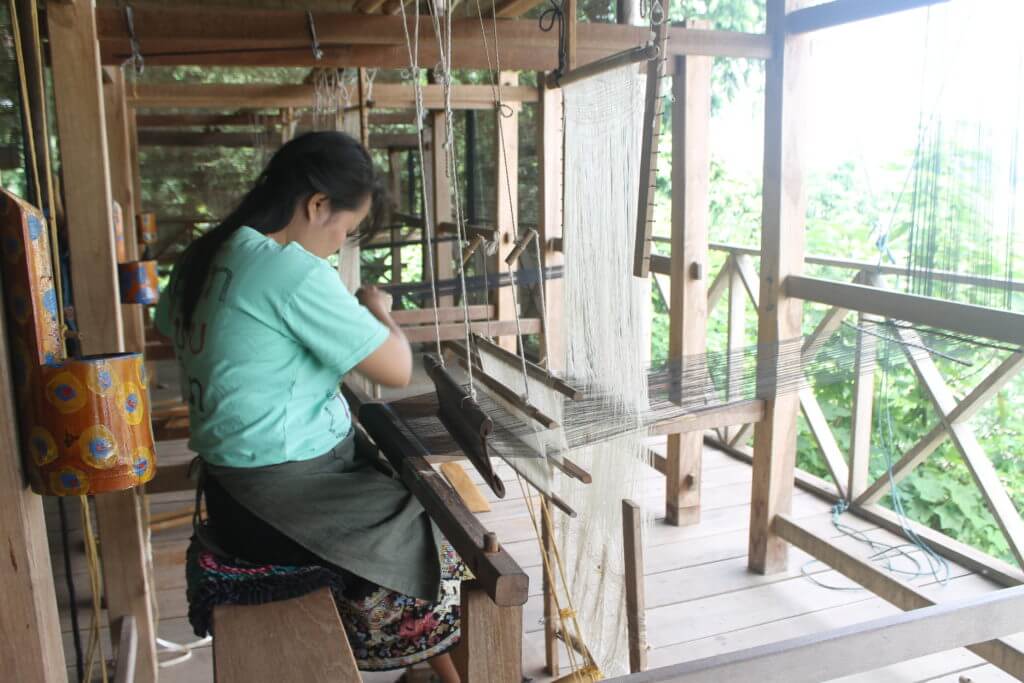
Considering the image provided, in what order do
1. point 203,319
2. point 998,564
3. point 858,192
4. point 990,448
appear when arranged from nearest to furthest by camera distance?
1. point 203,319
2. point 998,564
3. point 990,448
4. point 858,192

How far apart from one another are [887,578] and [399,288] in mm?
2036

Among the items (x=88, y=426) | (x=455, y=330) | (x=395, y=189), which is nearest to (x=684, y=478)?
(x=455, y=330)

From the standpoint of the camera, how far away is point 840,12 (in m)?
2.14

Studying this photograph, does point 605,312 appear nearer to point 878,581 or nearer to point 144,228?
point 878,581

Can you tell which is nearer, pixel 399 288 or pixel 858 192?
pixel 399 288

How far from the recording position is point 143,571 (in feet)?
6.64

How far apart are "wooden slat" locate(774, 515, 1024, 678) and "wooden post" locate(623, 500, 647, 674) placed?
2.87 feet

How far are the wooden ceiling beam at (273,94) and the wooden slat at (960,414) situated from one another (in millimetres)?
2135

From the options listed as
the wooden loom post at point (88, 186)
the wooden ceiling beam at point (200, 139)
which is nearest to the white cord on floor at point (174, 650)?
the wooden loom post at point (88, 186)

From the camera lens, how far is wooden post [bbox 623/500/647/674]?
1.59 metres

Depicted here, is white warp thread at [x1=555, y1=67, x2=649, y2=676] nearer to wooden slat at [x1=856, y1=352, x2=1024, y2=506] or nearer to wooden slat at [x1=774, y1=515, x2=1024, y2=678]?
wooden slat at [x1=774, y1=515, x2=1024, y2=678]

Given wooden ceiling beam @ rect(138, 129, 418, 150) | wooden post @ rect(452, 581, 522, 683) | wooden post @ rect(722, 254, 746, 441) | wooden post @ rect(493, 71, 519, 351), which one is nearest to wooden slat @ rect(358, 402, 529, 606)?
wooden post @ rect(452, 581, 522, 683)

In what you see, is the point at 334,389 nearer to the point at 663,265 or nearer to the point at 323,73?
the point at 663,265

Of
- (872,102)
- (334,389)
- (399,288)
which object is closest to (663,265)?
(399,288)
